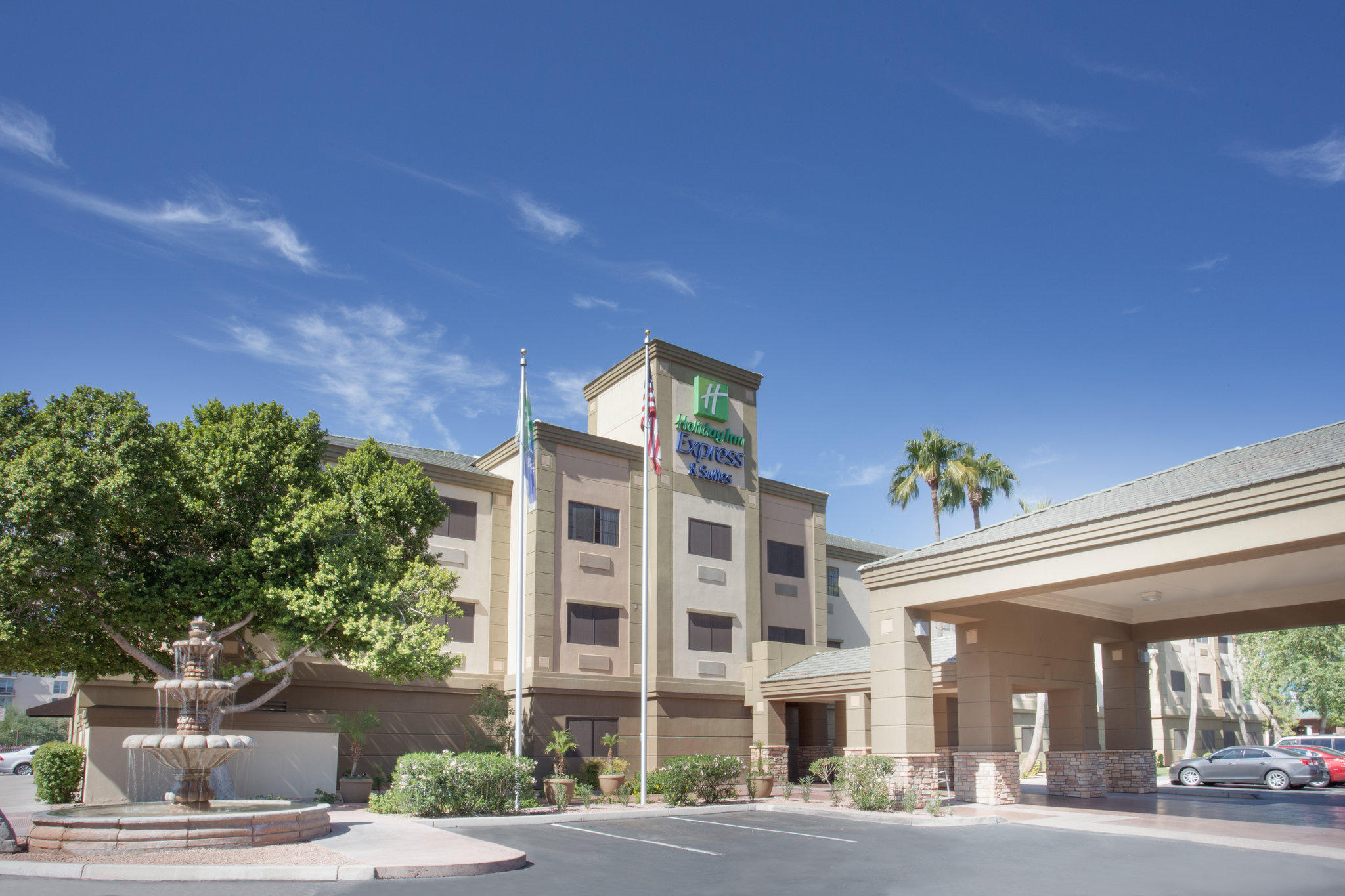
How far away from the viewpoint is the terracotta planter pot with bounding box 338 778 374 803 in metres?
24.8

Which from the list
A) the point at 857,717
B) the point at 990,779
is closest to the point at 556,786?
the point at 857,717

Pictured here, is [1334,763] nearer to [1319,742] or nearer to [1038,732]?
[1319,742]

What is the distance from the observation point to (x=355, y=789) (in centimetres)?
2478

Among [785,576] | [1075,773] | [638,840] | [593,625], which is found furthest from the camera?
[785,576]

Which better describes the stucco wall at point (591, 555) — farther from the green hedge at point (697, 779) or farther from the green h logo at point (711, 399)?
the green hedge at point (697, 779)

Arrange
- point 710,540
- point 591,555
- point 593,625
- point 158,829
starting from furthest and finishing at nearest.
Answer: point 710,540 < point 591,555 < point 593,625 < point 158,829

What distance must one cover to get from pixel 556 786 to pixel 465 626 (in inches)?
301

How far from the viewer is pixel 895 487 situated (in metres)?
44.3

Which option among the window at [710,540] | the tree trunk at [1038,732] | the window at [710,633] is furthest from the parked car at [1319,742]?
the window at [710,540]

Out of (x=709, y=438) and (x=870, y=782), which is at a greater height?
(x=709, y=438)

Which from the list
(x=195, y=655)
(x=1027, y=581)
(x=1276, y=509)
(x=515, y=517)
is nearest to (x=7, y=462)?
(x=195, y=655)

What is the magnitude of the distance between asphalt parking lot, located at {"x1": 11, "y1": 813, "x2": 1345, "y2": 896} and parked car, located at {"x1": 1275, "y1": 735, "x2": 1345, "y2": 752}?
79.8 feet

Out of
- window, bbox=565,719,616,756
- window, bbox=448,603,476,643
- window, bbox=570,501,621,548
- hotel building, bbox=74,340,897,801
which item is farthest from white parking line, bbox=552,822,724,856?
window, bbox=570,501,621,548

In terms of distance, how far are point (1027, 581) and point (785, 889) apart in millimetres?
10373
